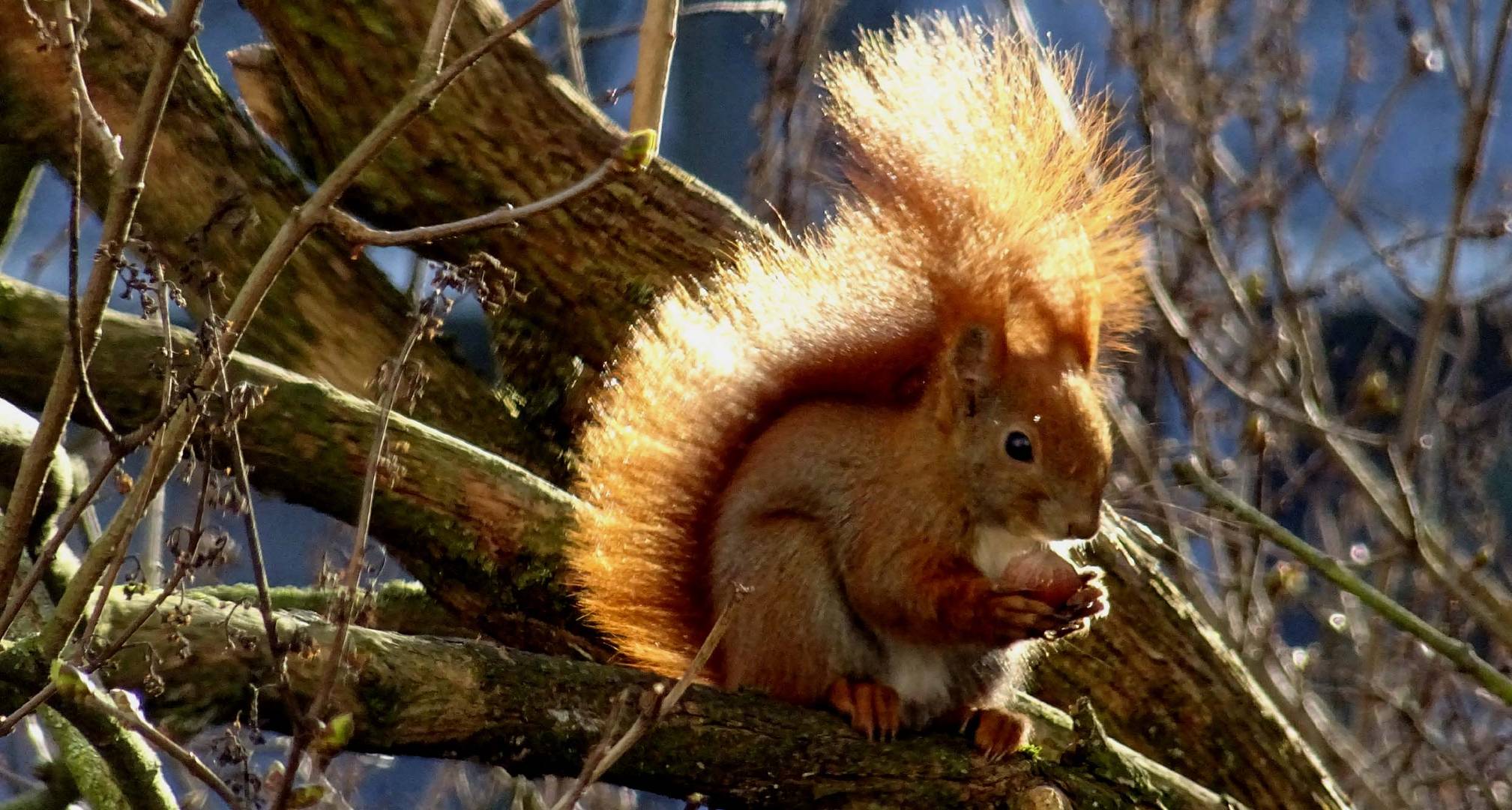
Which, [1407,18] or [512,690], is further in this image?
[1407,18]

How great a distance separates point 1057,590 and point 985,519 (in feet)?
0.56

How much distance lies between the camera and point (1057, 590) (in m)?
2.06

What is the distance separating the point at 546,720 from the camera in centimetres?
181

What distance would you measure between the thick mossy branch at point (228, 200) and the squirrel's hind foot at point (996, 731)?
1.18 meters

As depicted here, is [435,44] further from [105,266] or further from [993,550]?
[993,550]

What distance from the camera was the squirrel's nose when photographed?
212 cm

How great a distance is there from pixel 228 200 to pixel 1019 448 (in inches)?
58.4

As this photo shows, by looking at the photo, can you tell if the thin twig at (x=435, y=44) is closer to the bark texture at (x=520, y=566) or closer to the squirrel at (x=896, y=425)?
the squirrel at (x=896, y=425)

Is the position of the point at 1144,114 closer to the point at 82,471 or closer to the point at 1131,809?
the point at 1131,809

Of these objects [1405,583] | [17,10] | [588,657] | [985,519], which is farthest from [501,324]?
[1405,583]

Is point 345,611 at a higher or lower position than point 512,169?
lower

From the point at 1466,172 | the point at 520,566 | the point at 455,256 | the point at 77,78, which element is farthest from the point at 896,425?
the point at 1466,172

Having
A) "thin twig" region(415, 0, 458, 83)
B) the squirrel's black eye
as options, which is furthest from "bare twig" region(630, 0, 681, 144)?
"thin twig" region(415, 0, 458, 83)

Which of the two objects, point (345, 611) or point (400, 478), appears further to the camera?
point (400, 478)
